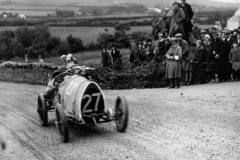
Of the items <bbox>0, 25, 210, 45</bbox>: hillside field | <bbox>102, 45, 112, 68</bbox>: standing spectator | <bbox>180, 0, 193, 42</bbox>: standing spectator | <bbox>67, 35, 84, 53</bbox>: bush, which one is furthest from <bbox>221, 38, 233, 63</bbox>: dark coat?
<bbox>0, 25, 210, 45</bbox>: hillside field

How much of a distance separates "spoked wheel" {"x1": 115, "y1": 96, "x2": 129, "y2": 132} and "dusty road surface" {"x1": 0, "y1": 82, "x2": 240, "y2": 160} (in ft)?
0.67

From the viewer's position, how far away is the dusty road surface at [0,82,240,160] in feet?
30.1

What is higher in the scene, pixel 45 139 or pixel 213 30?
pixel 213 30

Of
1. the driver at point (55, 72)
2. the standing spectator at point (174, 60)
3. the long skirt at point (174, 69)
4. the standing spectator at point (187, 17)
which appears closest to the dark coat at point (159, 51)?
the standing spectator at point (174, 60)

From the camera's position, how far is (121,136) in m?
10.6

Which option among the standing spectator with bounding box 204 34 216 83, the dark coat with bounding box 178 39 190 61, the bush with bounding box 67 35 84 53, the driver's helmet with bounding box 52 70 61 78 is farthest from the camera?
the bush with bounding box 67 35 84 53

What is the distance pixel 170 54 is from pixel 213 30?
4261 mm

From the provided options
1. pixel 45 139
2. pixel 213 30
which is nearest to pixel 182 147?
pixel 45 139

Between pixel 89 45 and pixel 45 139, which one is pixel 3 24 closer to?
pixel 89 45

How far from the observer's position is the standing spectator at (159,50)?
18.7m

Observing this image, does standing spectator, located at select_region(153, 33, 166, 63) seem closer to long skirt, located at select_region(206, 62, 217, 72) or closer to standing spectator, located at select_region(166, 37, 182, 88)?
standing spectator, located at select_region(166, 37, 182, 88)

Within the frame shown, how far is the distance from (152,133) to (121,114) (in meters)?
0.87

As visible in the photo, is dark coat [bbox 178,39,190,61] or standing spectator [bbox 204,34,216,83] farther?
standing spectator [bbox 204,34,216,83]

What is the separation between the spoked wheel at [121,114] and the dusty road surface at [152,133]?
0.20m
